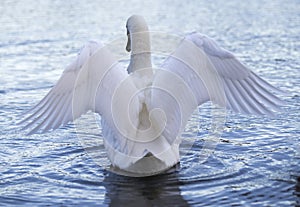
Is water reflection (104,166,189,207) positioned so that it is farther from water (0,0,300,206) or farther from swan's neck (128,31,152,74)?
swan's neck (128,31,152,74)

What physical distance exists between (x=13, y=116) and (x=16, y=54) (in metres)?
4.42

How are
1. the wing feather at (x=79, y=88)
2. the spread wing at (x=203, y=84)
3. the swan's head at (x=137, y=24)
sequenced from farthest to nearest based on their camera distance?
the swan's head at (x=137, y=24)
the wing feather at (x=79, y=88)
the spread wing at (x=203, y=84)

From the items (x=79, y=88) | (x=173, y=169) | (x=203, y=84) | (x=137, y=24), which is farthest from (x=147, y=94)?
(x=173, y=169)

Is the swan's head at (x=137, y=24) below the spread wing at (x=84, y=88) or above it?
above

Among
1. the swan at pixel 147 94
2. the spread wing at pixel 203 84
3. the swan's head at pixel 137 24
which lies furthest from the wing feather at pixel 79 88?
the swan's head at pixel 137 24

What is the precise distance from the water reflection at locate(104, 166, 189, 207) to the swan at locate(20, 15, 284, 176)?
12 cm

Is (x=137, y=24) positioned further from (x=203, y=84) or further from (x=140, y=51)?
(x=203, y=84)

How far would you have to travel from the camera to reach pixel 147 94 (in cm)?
611

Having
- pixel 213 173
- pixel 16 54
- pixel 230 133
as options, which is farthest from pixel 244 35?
pixel 213 173

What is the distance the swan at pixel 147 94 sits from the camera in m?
5.99

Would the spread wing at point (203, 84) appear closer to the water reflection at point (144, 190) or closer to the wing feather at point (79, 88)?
the wing feather at point (79, 88)

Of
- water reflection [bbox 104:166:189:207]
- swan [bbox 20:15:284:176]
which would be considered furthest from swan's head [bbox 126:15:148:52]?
water reflection [bbox 104:166:189:207]

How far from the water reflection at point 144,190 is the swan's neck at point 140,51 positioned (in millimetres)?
1069

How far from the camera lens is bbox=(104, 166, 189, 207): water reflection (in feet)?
19.9
